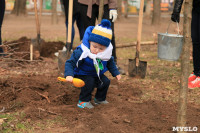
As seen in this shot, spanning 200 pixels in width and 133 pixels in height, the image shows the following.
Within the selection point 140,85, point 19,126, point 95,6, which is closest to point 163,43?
point 140,85

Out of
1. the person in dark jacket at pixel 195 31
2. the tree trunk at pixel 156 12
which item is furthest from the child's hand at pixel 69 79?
the tree trunk at pixel 156 12

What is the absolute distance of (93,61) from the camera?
331 centimetres

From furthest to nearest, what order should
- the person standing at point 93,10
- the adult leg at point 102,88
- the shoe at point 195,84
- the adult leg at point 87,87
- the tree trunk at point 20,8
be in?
the tree trunk at point 20,8, the person standing at point 93,10, the shoe at point 195,84, the adult leg at point 102,88, the adult leg at point 87,87

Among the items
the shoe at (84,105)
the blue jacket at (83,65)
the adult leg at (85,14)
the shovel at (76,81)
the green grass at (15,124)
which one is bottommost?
the green grass at (15,124)

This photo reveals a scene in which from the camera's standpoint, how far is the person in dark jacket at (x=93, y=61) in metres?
3.18

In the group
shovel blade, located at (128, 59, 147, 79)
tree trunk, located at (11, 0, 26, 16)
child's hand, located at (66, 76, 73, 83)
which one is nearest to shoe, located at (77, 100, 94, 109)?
child's hand, located at (66, 76, 73, 83)

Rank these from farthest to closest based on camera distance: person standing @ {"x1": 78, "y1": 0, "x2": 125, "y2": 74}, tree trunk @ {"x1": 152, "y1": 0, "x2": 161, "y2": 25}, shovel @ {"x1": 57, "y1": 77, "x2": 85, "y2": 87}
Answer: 1. tree trunk @ {"x1": 152, "y1": 0, "x2": 161, "y2": 25}
2. person standing @ {"x1": 78, "y1": 0, "x2": 125, "y2": 74}
3. shovel @ {"x1": 57, "y1": 77, "x2": 85, "y2": 87}

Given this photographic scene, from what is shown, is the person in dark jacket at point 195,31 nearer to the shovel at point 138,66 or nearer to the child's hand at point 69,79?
the shovel at point 138,66

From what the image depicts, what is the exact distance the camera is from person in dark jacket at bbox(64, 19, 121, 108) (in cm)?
318

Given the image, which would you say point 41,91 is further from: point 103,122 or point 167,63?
point 167,63

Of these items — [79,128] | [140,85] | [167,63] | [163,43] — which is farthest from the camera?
[167,63]

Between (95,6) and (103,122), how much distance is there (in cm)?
251

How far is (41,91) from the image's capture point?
3865mm

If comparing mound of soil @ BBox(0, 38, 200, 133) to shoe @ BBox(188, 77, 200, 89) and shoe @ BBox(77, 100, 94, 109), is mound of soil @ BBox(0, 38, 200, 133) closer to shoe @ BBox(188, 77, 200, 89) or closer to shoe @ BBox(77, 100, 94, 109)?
shoe @ BBox(77, 100, 94, 109)
